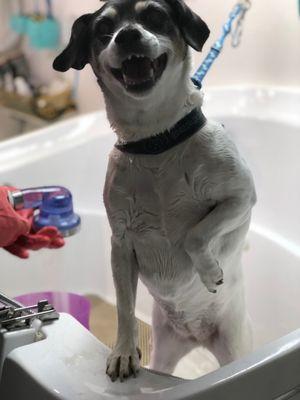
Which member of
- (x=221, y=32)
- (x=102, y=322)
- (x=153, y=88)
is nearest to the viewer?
(x=153, y=88)

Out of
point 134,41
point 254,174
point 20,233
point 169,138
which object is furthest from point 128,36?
point 254,174

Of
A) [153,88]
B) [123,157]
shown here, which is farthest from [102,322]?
[153,88]

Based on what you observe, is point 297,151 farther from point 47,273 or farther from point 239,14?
point 47,273

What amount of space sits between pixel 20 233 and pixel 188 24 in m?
0.43

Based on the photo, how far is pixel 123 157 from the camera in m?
0.74

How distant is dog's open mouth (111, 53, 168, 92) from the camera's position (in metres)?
0.64

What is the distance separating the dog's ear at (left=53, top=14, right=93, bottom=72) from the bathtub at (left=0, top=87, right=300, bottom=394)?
513mm

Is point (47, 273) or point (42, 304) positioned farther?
point (47, 273)

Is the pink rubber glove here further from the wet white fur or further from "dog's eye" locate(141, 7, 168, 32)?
"dog's eye" locate(141, 7, 168, 32)

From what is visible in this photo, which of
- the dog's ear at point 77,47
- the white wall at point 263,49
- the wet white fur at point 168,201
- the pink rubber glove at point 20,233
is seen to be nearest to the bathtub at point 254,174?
the white wall at point 263,49

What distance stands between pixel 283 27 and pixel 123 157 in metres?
0.91

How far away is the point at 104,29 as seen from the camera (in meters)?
0.68

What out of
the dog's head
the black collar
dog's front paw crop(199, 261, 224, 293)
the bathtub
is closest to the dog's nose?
the dog's head

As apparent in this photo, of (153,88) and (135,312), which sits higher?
(153,88)
